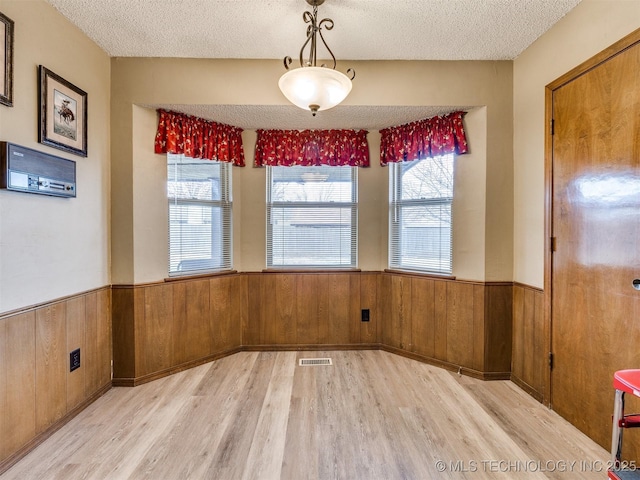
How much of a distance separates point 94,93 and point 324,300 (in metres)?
2.66

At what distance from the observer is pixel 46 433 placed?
77.8 inches

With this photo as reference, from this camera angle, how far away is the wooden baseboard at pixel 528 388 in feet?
7.80

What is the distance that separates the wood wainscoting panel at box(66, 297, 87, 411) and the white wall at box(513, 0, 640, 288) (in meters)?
3.35

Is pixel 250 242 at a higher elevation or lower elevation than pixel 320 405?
higher

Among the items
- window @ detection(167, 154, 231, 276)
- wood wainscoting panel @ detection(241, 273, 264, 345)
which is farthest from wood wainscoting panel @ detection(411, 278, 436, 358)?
window @ detection(167, 154, 231, 276)

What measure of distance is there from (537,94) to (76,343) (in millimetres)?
3793

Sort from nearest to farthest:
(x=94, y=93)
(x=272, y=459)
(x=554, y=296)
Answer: (x=272, y=459), (x=554, y=296), (x=94, y=93)

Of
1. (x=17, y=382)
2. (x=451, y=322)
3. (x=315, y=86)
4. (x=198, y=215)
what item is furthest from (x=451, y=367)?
(x=17, y=382)

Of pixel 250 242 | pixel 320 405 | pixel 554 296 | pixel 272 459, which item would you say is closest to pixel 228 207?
pixel 250 242

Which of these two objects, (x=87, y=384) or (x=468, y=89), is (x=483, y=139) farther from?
(x=87, y=384)

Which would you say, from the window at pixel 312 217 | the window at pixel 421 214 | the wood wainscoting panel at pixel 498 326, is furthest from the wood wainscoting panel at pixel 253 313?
the wood wainscoting panel at pixel 498 326

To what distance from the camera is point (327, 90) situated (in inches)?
74.0

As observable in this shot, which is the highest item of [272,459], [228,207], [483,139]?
[483,139]

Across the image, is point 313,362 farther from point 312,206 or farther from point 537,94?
point 537,94
